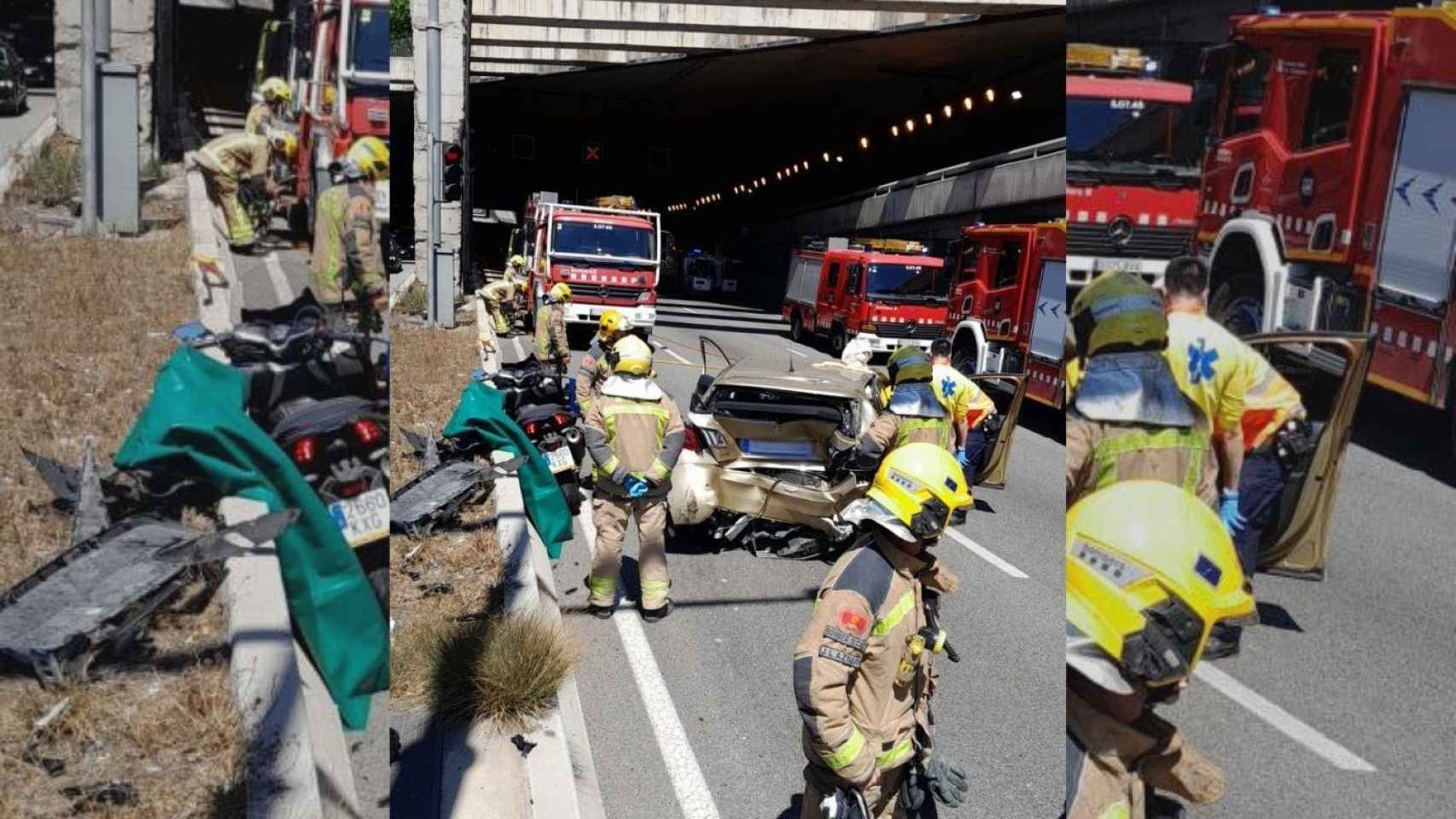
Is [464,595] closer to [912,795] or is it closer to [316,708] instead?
[912,795]

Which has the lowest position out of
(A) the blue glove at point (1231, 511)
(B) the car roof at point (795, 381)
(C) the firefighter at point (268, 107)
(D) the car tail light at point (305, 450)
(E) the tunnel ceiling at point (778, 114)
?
(B) the car roof at point (795, 381)

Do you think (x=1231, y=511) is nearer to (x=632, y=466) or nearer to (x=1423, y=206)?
(x=1423, y=206)

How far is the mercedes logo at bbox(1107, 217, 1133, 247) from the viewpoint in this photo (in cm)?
205

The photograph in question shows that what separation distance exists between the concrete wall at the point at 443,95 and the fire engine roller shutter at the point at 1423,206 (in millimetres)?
21710

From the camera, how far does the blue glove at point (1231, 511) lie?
1920 mm

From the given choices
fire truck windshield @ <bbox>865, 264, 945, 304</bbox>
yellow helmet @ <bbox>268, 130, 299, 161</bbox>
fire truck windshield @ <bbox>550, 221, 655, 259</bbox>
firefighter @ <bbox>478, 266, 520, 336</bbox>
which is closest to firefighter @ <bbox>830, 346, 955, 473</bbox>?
yellow helmet @ <bbox>268, 130, 299, 161</bbox>

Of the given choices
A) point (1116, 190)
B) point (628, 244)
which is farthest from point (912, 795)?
point (628, 244)

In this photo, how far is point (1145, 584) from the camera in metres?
2.08

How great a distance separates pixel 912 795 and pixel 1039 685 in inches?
126

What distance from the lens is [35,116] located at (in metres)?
2.46

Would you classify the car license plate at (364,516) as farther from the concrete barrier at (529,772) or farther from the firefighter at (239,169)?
the concrete barrier at (529,772)

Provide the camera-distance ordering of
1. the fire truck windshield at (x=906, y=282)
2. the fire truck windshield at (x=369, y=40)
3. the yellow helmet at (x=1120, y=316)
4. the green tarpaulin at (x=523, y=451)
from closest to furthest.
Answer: the yellow helmet at (x=1120, y=316)
the fire truck windshield at (x=369, y=40)
the green tarpaulin at (x=523, y=451)
the fire truck windshield at (x=906, y=282)

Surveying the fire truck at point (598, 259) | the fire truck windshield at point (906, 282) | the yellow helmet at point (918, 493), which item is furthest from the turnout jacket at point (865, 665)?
the fire truck windshield at point (906, 282)

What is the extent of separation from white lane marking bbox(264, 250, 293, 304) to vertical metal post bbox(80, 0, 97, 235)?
376 millimetres
